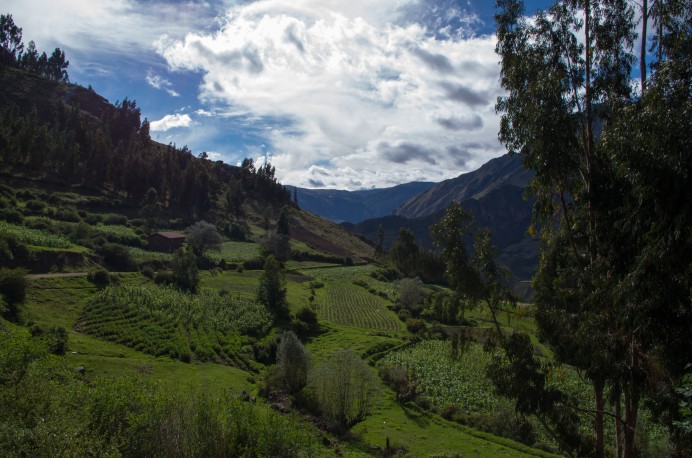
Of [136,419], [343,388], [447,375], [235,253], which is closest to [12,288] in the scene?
[343,388]

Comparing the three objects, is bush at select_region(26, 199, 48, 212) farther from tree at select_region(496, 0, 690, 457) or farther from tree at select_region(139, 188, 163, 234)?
tree at select_region(496, 0, 690, 457)

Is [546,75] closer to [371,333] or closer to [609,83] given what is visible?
[609,83]

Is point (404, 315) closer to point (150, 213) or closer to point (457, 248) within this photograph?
point (457, 248)

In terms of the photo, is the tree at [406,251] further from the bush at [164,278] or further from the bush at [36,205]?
the bush at [36,205]

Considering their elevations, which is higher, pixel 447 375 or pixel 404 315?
pixel 404 315

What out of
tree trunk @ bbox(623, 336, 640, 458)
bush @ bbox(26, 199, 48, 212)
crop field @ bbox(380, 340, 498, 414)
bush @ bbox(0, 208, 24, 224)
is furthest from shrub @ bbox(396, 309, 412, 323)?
bush @ bbox(26, 199, 48, 212)

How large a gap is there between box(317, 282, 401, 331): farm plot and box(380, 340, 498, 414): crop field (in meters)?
12.2

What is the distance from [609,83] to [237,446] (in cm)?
1923

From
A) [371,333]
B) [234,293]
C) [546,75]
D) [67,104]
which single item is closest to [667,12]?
[546,75]

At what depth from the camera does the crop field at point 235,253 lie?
102m

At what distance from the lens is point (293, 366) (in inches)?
1649

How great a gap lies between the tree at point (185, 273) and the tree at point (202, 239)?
2472cm

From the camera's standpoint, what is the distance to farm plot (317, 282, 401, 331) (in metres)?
74.4

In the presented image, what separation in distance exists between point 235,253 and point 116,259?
1412 inches
